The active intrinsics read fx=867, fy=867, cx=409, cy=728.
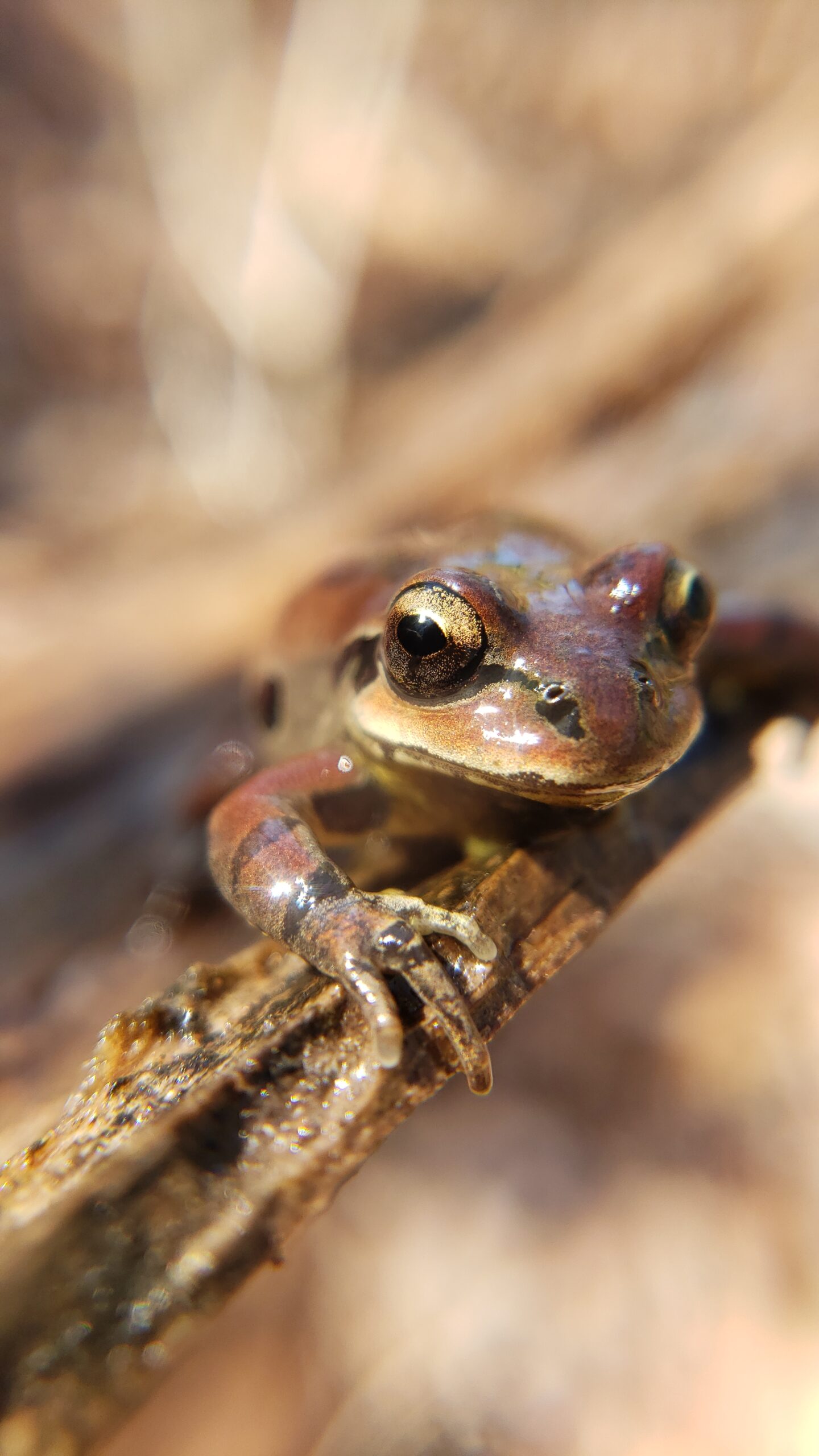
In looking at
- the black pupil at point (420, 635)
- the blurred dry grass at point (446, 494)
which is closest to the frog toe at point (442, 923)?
the black pupil at point (420, 635)

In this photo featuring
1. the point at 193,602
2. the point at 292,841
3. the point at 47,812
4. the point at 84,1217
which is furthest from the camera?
the point at 193,602

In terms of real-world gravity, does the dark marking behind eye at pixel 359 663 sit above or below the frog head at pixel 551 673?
above

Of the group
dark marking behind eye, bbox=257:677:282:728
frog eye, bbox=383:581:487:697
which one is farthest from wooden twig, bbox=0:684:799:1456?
dark marking behind eye, bbox=257:677:282:728

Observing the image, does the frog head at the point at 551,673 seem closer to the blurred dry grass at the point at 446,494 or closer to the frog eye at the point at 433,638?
the frog eye at the point at 433,638

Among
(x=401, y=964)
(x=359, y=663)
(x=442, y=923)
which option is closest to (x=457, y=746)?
(x=442, y=923)

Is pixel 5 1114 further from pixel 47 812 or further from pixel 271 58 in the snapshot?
pixel 271 58

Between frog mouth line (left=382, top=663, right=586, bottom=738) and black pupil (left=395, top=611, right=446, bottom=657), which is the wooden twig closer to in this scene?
frog mouth line (left=382, top=663, right=586, bottom=738)

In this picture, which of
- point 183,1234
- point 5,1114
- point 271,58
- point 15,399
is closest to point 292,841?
point 183,1234
